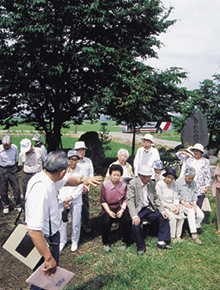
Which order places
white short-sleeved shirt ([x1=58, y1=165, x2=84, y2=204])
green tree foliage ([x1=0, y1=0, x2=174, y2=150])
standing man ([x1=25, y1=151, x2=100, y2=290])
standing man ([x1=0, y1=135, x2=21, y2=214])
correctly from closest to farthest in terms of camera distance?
standing man ([x1=25, y1=151, x2=100, y2=290]) → white short-sleeved shirt ([x1=58, y1=165, x2=84, y2=204]) → standing man ([x1=0, y1=135, x2=21, y2=214]) → green tree foliage ([x1=0, y1=0, x2=174, y2=150])

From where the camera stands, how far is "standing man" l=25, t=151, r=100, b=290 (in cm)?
232

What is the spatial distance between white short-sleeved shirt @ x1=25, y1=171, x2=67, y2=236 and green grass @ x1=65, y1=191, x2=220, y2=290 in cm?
170

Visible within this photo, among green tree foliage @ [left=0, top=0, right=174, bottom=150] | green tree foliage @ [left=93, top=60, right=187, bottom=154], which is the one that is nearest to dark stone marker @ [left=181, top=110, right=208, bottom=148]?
green tree foliage @ [left=93, top=60, right=187, bottom=154]

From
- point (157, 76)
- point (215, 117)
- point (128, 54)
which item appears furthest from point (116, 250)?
point (215, 117)

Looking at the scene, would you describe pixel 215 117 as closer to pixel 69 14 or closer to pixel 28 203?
pixel 69 14

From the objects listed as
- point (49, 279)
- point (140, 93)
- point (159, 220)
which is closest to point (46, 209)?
point (49, 279)

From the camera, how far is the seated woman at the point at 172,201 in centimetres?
509

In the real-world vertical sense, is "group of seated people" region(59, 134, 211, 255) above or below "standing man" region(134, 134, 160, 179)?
below

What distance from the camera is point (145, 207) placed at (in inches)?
195

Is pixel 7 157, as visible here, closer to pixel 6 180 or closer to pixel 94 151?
pixel 6 180

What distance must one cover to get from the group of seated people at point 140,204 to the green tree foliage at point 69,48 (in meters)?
4.50

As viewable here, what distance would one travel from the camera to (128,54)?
9.43 meters

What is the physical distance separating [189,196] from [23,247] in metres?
3.78

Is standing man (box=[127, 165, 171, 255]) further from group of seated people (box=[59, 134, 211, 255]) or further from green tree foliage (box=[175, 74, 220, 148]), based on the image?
green tree foliage (box=[175, 74, 220, 148])
